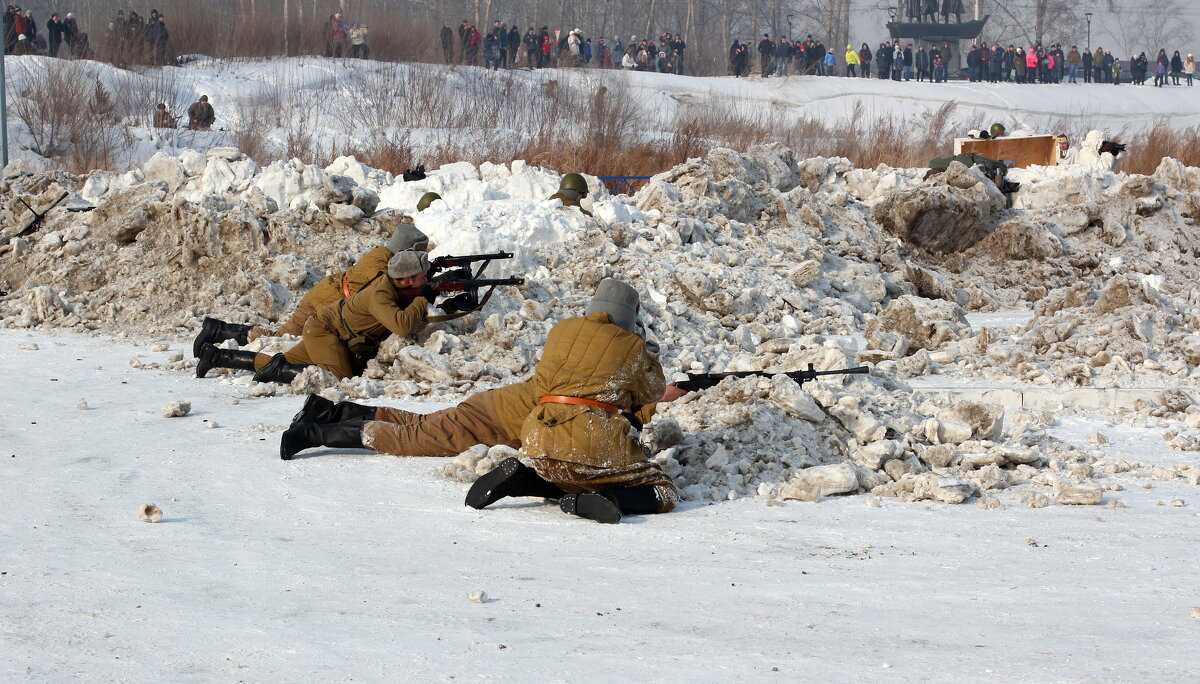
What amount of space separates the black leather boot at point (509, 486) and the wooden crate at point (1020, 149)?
15415mm

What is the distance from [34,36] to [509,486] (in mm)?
27609

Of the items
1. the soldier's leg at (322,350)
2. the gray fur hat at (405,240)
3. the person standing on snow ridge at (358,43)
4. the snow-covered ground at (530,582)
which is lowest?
the snow-covered ground at (530,582)

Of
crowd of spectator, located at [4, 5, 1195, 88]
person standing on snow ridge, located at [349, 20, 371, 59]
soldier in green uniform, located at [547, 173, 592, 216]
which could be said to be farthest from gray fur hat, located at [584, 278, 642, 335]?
person standing on snow ridge, located at [349, 20, 371, 59]

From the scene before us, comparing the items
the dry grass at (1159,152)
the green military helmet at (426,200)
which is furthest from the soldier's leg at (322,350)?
the dry grass at (1159,152)

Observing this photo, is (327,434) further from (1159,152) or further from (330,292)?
(1159,152)

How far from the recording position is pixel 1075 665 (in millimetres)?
3148

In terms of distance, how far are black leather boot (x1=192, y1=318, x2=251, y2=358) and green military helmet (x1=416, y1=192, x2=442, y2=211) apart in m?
2.94

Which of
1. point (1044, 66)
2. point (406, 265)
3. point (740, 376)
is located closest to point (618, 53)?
point (1044, 66)

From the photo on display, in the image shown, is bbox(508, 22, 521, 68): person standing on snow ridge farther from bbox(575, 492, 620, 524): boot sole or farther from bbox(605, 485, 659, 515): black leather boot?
bbox(575, 492, 620, 524): boot sole

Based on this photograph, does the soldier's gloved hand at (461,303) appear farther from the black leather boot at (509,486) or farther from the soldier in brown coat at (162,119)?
the soldier in brown coat at (162,119)

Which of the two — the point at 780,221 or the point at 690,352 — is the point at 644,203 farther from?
the point at 690,352

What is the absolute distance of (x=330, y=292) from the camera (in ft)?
27.9

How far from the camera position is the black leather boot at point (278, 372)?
762 centimetres

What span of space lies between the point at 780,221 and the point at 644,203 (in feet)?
5.21
